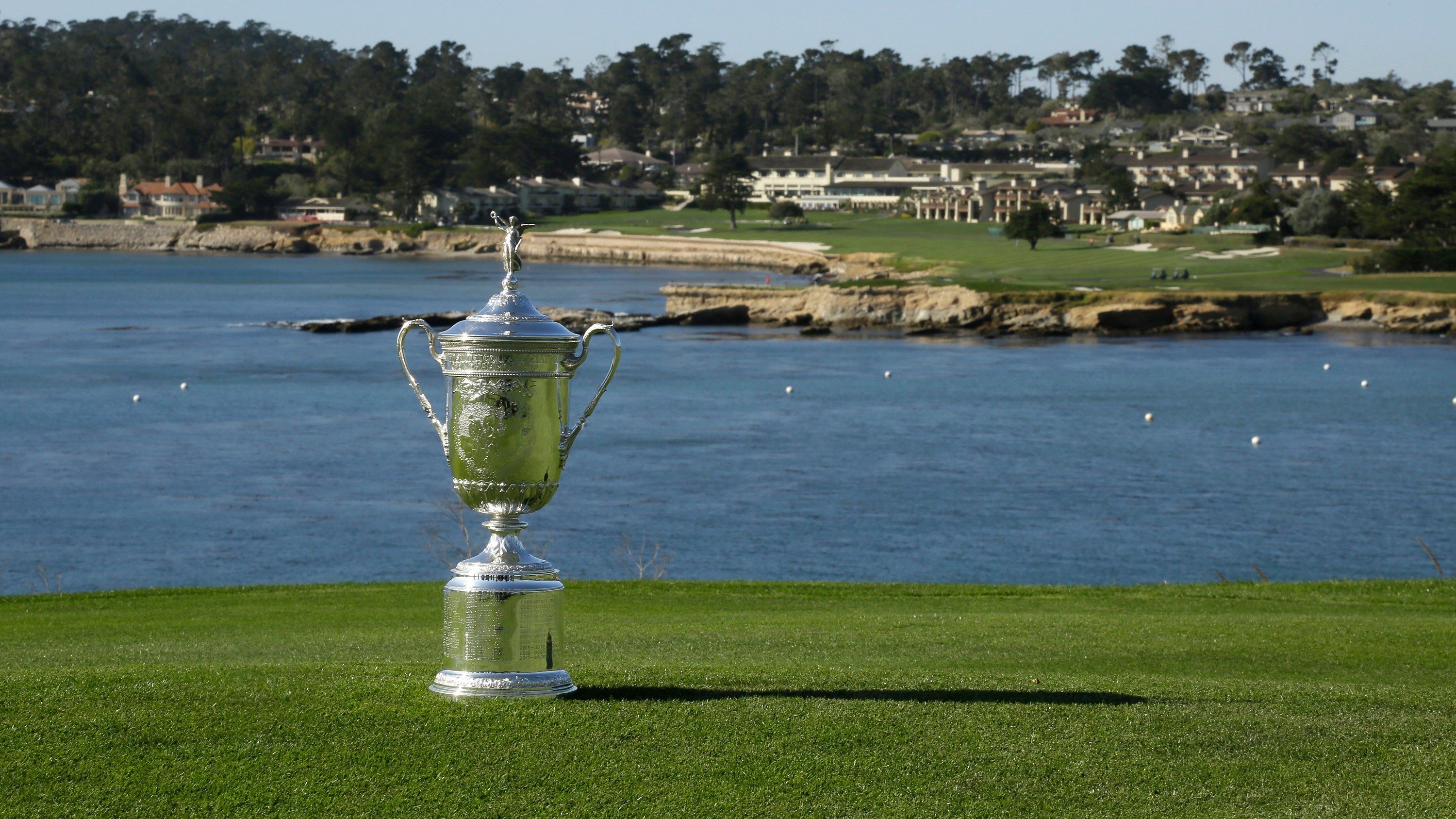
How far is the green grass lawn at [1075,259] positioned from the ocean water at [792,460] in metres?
10.2

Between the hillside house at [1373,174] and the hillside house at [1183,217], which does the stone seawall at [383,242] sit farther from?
the hillside house at [1373,174]

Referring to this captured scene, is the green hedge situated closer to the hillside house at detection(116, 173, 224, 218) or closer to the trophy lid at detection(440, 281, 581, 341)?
the trophy lid at detection(440, 281, 581, 341)

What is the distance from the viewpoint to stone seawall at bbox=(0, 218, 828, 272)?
13925 cm

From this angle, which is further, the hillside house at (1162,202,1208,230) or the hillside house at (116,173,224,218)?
the hillside house at (116,173,224,218)

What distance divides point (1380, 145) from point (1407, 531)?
175 meters

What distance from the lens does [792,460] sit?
39.0m

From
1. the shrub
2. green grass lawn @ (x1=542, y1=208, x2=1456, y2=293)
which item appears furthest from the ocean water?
the shrub

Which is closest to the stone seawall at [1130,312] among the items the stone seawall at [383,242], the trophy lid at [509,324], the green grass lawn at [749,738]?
the stone seawall at [383,242]

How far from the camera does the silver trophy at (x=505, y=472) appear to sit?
7496mm

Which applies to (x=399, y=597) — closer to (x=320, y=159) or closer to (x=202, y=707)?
(x=202, y=707)

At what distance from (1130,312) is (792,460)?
42985 millimetres

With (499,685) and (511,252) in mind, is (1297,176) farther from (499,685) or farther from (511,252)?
(499,685)

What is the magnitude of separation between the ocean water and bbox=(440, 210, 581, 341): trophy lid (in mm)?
16713

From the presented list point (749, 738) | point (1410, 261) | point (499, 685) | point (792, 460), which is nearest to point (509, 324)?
point (499, 685)
